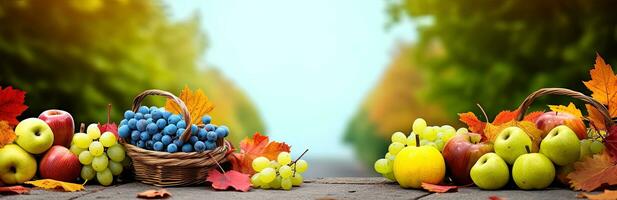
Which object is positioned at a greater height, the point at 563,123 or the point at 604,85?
the point at 604,85

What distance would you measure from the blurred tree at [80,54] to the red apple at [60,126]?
15.5 ft

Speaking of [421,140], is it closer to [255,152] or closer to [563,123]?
[563,123]

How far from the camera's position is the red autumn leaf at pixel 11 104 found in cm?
305

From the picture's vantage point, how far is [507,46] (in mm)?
10258

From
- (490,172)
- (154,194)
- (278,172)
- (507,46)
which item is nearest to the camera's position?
(154,194)

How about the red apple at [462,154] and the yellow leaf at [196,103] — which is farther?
the yellow leaf at [196,103]

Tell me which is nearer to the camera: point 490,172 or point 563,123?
point 490,172

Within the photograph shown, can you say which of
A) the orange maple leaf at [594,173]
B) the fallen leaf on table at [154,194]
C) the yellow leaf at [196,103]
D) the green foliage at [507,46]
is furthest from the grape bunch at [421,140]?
the green foliage at [507,46]

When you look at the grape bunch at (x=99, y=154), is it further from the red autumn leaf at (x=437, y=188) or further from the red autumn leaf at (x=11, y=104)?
the red autumn leaf at (x=437, y=188)

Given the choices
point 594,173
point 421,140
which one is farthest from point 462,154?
point 594,173

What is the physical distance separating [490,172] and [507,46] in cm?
791

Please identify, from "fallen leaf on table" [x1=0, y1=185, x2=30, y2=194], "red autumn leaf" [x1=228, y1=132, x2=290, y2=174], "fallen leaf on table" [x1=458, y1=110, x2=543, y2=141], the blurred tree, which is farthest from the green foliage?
"fallen leaf on table" [x1=0, y1=185, x2=30, y2=194]

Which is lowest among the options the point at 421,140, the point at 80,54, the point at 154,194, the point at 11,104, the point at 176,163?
→ the point at 154,194

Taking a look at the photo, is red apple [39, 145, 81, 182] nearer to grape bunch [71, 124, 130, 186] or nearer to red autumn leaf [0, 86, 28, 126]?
grape bunch [71, 124, 130, 186]
